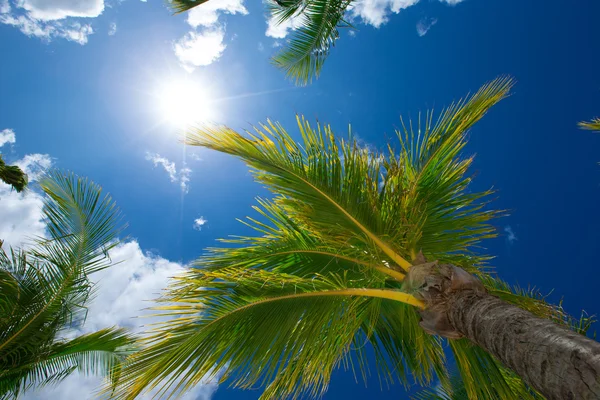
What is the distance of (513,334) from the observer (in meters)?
2.28

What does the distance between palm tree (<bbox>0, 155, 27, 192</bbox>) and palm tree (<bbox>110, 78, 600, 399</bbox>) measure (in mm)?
3397

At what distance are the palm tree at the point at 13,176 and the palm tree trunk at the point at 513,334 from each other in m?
5.73

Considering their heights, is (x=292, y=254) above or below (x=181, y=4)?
below

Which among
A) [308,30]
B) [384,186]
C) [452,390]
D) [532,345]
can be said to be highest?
[308,30]

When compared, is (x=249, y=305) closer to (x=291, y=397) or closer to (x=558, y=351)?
(x=291, y=397)

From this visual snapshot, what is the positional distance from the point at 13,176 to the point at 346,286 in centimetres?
520

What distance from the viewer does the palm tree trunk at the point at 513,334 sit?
176 cm

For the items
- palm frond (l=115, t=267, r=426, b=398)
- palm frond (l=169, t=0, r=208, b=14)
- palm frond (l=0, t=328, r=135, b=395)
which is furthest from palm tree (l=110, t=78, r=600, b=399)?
palm frond (l=169, t=0, r=208, b=14)

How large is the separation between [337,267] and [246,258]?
1.13 m

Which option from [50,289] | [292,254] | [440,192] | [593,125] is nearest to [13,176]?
[50,289]

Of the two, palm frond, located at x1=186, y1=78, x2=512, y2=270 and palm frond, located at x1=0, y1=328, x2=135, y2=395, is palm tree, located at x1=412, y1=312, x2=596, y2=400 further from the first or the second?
palm frond, located at x1=0, y1=328, x2=135, y2=395

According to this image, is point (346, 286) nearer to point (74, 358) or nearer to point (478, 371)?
point (478, 371)

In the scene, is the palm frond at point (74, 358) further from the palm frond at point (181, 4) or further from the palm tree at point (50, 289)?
the palm frond at point (181, 4)

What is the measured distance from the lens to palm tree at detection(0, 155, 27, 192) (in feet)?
17.2
